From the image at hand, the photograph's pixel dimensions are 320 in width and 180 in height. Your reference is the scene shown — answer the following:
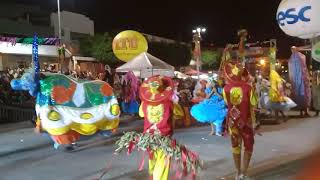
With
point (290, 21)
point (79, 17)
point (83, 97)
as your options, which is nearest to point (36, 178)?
point (83, 97)

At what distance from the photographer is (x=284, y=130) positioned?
14133mm

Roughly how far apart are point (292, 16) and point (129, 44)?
9487 millimetres

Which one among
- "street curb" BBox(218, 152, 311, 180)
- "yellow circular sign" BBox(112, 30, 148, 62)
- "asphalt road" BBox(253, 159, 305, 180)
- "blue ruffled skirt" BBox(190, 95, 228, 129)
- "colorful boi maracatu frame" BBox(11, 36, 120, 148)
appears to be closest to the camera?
"asphalt road" BBox(253, 159, 305, 180)

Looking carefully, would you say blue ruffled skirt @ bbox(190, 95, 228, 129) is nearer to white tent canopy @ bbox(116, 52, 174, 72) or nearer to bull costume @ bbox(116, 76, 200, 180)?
white tent canopy @ bbox(116, 52, 174, 72)

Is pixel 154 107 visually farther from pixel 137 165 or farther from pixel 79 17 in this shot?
pixel 79 17

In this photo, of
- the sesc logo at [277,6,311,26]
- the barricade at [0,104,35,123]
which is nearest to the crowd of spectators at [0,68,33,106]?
the barricade at [0,104,35,123]

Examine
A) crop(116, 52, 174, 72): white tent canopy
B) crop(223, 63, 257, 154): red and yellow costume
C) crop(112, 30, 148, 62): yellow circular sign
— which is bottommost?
crop(223, 63, 257, 154): red and yellow costume

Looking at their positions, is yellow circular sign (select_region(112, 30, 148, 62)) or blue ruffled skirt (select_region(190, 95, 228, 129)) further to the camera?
yellow circular sign (select_region(112, 30, 148, 62))

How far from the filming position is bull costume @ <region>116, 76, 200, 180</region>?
5.99 meters

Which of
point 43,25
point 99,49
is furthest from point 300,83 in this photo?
point 43,25

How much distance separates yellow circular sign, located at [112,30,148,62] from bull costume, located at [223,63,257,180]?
10.3 meters

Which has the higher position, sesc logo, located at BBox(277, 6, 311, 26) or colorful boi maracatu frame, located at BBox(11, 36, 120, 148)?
sesc logo, located at BBox(277, 6, 311, 26)

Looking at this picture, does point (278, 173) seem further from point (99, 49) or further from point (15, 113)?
point (99, 49)

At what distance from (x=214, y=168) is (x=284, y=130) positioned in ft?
19.9
